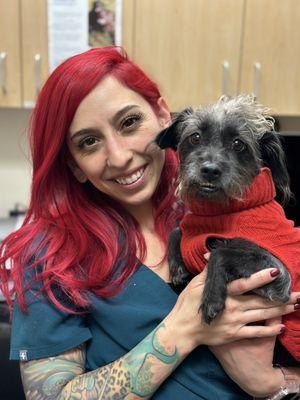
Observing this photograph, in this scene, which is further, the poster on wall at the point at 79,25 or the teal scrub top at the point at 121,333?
the poster on wall at the point at 79,25

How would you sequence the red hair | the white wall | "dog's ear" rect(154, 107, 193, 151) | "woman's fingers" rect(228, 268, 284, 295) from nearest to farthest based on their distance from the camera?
"woman's fingers" rect(228, 268, 284, 295) < the red hair < "dog's ear" rect(154, 107, 193, 151) < the white wall

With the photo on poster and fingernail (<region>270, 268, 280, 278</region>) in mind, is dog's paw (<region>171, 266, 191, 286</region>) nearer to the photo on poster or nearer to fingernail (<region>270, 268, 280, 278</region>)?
fingernail (<region>270, 268, 280, 278</region>)

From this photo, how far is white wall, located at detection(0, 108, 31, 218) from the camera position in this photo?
2578 millimetres

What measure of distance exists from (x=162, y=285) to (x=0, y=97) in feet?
4.63

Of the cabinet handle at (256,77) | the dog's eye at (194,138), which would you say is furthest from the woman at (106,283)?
the cabinet handle at (256,77)

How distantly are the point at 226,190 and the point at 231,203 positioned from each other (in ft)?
0.15

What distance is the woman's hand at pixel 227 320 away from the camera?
3.34 ft

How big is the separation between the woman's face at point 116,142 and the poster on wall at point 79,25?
1050 millimetres

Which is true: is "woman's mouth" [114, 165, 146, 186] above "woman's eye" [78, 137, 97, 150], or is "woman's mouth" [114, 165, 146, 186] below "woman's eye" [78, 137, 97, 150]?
below

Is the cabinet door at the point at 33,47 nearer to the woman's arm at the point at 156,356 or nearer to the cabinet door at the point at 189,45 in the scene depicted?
the cabinet door at the point at 189,45

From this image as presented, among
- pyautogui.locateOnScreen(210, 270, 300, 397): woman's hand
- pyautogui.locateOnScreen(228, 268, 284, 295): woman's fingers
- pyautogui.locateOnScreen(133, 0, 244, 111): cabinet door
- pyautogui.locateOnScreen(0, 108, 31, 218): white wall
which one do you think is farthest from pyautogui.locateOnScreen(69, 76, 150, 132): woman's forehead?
pyautogui.locateOnScreen(0, 108, 31, 218): white wall

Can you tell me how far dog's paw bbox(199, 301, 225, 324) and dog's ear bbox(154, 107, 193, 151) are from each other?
0.44 meters

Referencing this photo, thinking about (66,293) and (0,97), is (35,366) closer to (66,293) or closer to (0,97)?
(66,293)

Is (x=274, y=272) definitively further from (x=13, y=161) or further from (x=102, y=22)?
(x=13, y=161)
